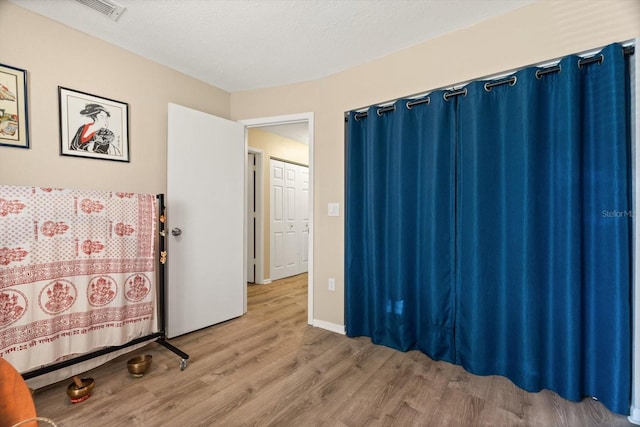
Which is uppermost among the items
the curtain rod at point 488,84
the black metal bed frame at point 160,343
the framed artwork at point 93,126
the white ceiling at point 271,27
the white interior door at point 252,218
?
the white ceiling at point 271,27

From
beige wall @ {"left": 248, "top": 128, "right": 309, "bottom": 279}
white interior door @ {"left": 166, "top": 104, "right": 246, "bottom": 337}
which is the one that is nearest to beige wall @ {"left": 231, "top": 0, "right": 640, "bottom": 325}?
white interior door @ {"left": 166, "top": 104, "right": 246, "bottom": 337}

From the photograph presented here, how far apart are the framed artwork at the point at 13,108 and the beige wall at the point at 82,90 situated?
0.11 ft

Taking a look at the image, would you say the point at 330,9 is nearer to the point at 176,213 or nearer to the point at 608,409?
the point at 176,213

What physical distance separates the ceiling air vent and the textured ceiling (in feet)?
0.15

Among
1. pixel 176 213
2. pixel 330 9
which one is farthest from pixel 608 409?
pixel 176 213

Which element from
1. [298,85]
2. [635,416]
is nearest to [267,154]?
[298,85]

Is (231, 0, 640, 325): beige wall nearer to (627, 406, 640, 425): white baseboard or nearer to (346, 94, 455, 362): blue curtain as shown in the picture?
(346, 94, 455, 362): blue curtain

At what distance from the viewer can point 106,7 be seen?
192 centimetres

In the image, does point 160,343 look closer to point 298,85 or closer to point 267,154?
point 298,85

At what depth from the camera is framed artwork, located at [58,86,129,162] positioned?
6.92ft

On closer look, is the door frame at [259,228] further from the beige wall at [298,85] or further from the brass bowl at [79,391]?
the brass bowl at [79,391]

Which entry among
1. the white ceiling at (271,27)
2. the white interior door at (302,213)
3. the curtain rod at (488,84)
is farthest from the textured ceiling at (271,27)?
the white interior door at (302,213)

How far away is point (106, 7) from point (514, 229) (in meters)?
2.93

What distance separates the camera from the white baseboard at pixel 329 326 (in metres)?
2.76
